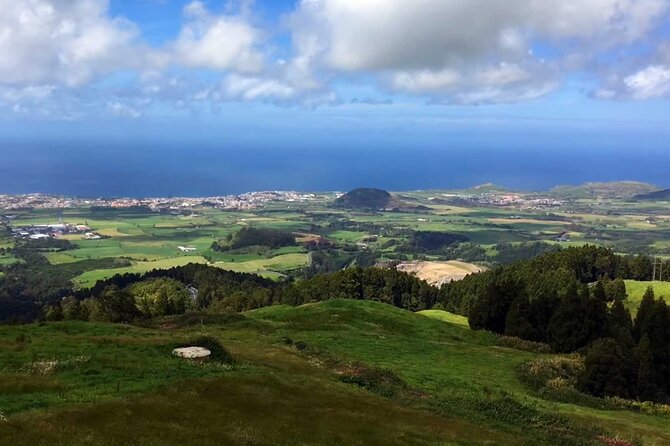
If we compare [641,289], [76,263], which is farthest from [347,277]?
[76,263]

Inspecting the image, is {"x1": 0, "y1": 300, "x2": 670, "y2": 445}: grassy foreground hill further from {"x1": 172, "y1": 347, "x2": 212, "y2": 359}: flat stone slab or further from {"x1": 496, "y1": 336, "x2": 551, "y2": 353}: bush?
{"x1": 496, "y1": 336, "x2": 551, "y2": 353}: bush

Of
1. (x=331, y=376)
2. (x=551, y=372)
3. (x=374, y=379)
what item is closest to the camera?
(x=331, y=376)

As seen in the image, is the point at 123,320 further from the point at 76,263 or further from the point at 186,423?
the point at 76,263

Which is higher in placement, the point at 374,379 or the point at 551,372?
the point at 374,379

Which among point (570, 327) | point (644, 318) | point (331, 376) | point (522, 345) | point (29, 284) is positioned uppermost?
point (331, 376)

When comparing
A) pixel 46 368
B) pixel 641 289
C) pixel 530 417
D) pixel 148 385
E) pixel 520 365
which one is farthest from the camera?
pixel 641 289

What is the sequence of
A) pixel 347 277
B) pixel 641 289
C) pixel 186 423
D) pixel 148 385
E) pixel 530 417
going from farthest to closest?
1. pixel 347 277
2. pixel 641 289
3. pixel 530 417
4. pixel 148 385
5. pixel 186 423

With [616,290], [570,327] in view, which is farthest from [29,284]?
[616,290]

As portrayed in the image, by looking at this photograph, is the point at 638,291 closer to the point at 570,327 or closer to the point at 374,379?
the point at 570,327
